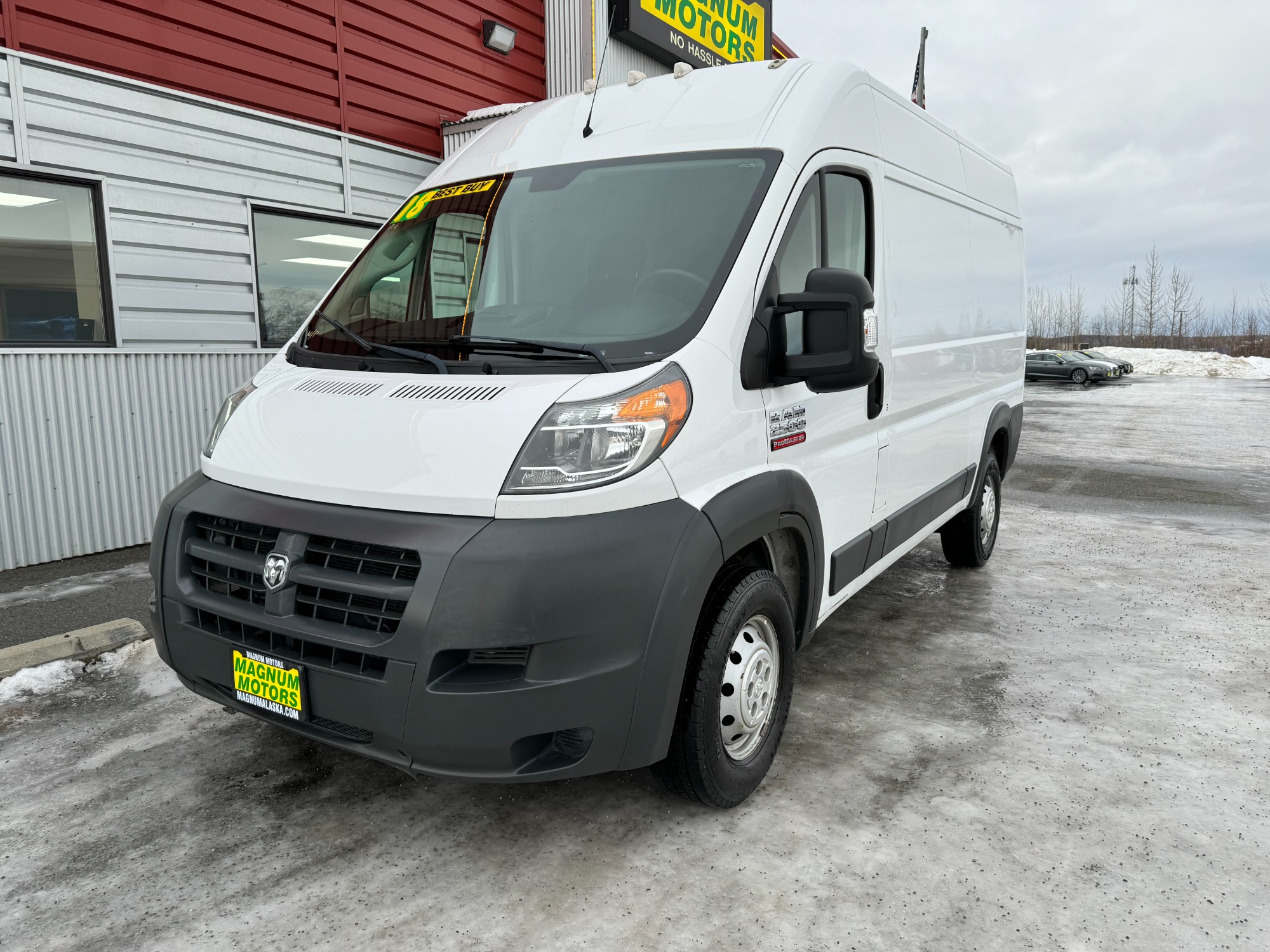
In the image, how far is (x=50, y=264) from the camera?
5809 mm

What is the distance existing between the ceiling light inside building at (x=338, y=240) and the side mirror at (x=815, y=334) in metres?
5.50

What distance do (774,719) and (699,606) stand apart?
0.84 metres

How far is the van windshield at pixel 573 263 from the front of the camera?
2.75 m

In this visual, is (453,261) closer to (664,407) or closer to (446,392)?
(446,392)

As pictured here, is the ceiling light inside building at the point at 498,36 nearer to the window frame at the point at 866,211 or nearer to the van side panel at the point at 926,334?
the van side panel at the point at 926,334

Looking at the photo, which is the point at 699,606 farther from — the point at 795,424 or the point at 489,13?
the point at 489,13

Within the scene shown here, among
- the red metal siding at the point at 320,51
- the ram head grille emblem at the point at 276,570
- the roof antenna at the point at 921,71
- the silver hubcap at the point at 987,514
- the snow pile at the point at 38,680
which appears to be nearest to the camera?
the ram head grille emblem at the point at 276,570

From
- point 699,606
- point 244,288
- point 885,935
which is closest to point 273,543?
point 699,606

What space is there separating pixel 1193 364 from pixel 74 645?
49489mm

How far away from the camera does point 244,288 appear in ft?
22.6

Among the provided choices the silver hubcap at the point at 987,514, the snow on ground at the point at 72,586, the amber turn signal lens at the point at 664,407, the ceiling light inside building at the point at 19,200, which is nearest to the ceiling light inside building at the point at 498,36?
the ceiling light inside building at the point at 19,200

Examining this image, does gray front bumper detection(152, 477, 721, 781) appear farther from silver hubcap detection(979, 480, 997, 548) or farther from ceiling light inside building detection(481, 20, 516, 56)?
ceiling light inside building detection(481, 20, 516, 56)

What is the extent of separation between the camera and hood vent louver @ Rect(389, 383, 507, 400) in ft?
8.25

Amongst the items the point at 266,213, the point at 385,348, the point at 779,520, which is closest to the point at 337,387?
the point at 385,348
